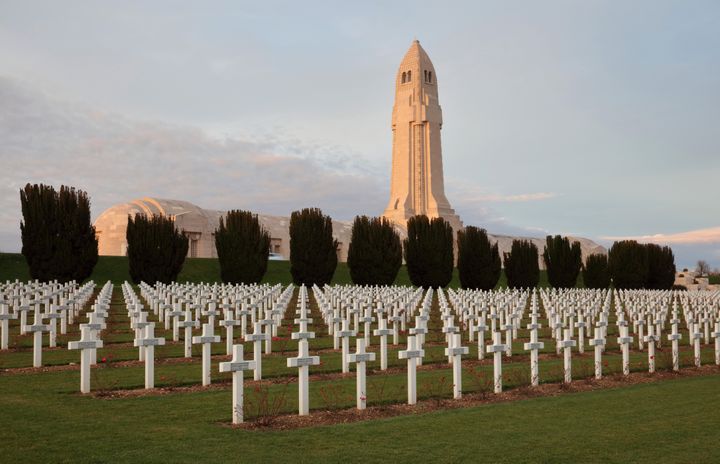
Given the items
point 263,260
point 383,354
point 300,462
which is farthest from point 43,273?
point 300,462

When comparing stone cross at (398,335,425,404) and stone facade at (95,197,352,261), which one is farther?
stone facade at (95,197,352,261)

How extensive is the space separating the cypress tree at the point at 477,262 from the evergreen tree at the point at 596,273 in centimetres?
915

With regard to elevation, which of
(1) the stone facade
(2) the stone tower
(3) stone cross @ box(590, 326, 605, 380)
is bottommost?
(3) stone cross @ box(590, 326, 605, 380)

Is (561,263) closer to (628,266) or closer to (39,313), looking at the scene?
(628,266)

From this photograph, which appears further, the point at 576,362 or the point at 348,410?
the point at 576,362

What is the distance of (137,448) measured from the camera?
6.02m

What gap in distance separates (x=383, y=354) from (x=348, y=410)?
3.38 m

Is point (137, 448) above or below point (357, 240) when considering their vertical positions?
below

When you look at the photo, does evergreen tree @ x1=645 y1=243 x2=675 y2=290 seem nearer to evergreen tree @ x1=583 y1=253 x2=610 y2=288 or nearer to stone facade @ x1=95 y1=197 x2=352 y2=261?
evergreen tree @ x1=583 y1=253 x2=610 y2=288

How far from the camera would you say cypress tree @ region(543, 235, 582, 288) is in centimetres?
4288

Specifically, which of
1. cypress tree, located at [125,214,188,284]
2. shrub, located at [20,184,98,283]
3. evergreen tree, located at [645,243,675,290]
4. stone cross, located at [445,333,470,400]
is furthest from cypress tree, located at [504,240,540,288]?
stone cross, located at [445,333,470,400]

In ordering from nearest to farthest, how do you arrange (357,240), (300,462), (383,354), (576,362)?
(300,462) < (383,354) < (576,362) < (357,240)

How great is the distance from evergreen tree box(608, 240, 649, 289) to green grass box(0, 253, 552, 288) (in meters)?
11.0

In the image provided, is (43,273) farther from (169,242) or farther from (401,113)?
(401,113)
